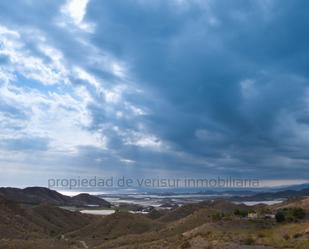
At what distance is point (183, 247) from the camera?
55.2 metres

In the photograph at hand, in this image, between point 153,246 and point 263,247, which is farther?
point 153,246

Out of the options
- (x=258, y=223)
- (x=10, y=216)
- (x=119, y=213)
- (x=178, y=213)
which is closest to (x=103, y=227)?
(x=119, y=213)

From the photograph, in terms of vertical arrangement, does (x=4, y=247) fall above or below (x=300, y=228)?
below

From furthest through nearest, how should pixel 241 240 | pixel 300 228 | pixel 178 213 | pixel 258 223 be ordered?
pixel 178 213
pixel 258 223
pixel 300 228
pixel 241 240

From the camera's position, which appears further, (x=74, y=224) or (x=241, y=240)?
(x=74, y=224)

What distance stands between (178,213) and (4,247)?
83025 mm

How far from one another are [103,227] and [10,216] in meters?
23.7

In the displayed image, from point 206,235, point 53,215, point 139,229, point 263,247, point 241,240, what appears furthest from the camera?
point 53,215

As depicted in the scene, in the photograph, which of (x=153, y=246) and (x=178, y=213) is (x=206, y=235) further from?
(x=178, y=213)

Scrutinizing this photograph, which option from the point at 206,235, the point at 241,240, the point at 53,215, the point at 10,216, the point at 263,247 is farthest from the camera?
the point at 53,215

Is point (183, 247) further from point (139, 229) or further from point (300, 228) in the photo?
point (139, 229)

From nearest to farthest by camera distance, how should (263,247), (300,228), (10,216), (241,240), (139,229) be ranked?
(263,247) → (241,240) → (300,228) → (139,229) → (10,216)

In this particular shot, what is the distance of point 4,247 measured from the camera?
71.4 m

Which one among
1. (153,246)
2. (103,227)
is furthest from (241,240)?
(103,227)
